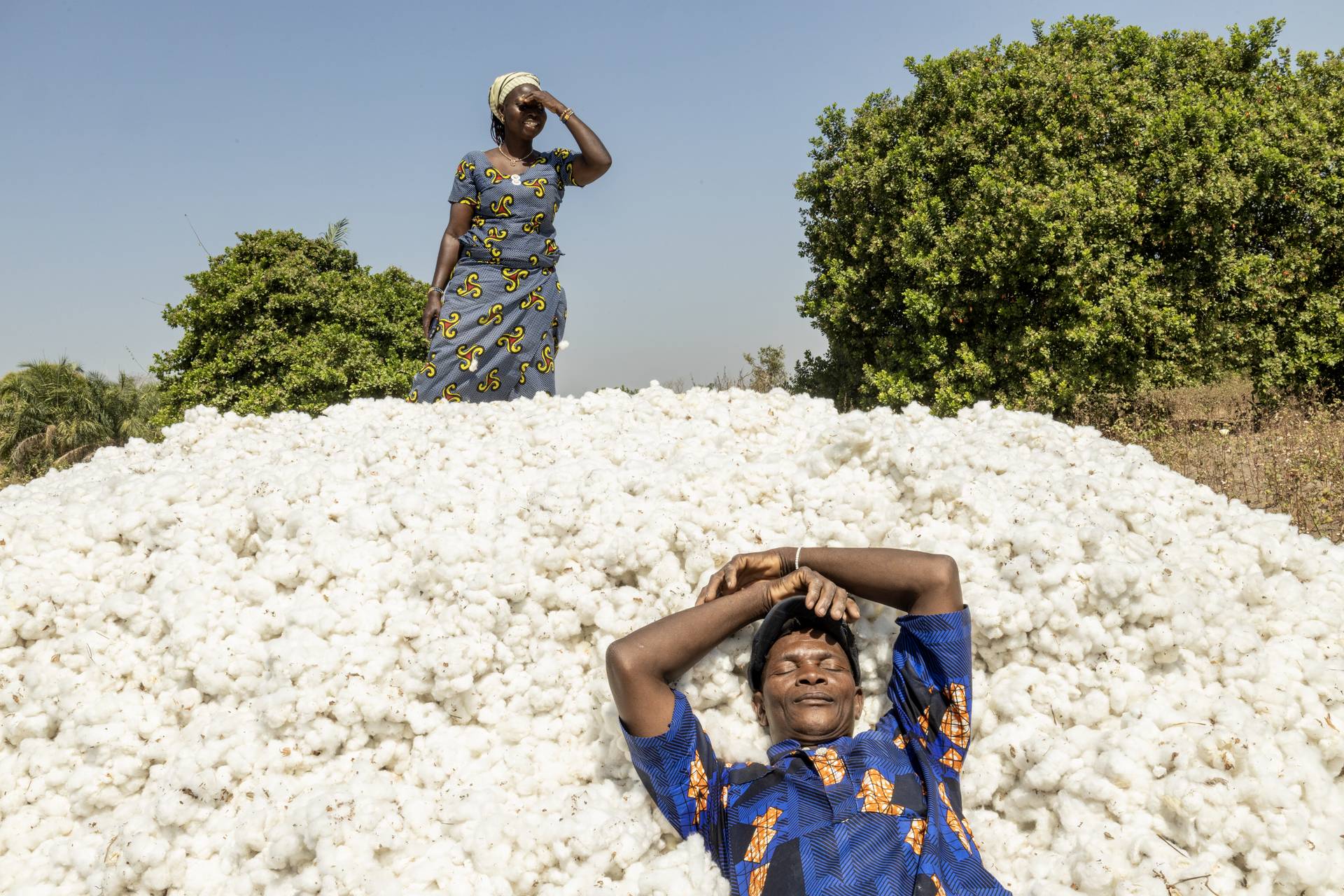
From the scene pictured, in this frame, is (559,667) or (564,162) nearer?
(559,667)

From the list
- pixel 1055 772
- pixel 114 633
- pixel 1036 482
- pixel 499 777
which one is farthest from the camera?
pixel 1036 482

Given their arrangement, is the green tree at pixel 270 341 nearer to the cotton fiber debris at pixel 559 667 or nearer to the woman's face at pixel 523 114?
the woman's face at pixel 523 114

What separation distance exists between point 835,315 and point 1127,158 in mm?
3226

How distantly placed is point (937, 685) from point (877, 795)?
357mm

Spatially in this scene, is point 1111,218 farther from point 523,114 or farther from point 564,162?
point 523,114

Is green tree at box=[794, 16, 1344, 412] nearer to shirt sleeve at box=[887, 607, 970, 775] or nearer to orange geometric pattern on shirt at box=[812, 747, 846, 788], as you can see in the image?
shirt sleeve at box=[887, 607, 970, 775]

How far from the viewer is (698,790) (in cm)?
205

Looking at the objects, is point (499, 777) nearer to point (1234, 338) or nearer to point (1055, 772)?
point (1055, 772)

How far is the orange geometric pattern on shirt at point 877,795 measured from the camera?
192cm

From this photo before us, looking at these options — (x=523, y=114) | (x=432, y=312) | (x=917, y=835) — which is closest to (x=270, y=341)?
(x=432, y=312)

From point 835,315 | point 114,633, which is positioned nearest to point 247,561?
point 114,633

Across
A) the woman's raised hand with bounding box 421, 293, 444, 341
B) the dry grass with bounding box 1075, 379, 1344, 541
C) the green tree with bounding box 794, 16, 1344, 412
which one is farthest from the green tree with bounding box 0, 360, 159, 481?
the dry grass with bounding box 1075, 379, 1344, 541

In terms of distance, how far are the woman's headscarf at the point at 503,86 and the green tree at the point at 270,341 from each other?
7810 mm

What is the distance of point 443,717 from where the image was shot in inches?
91.7
